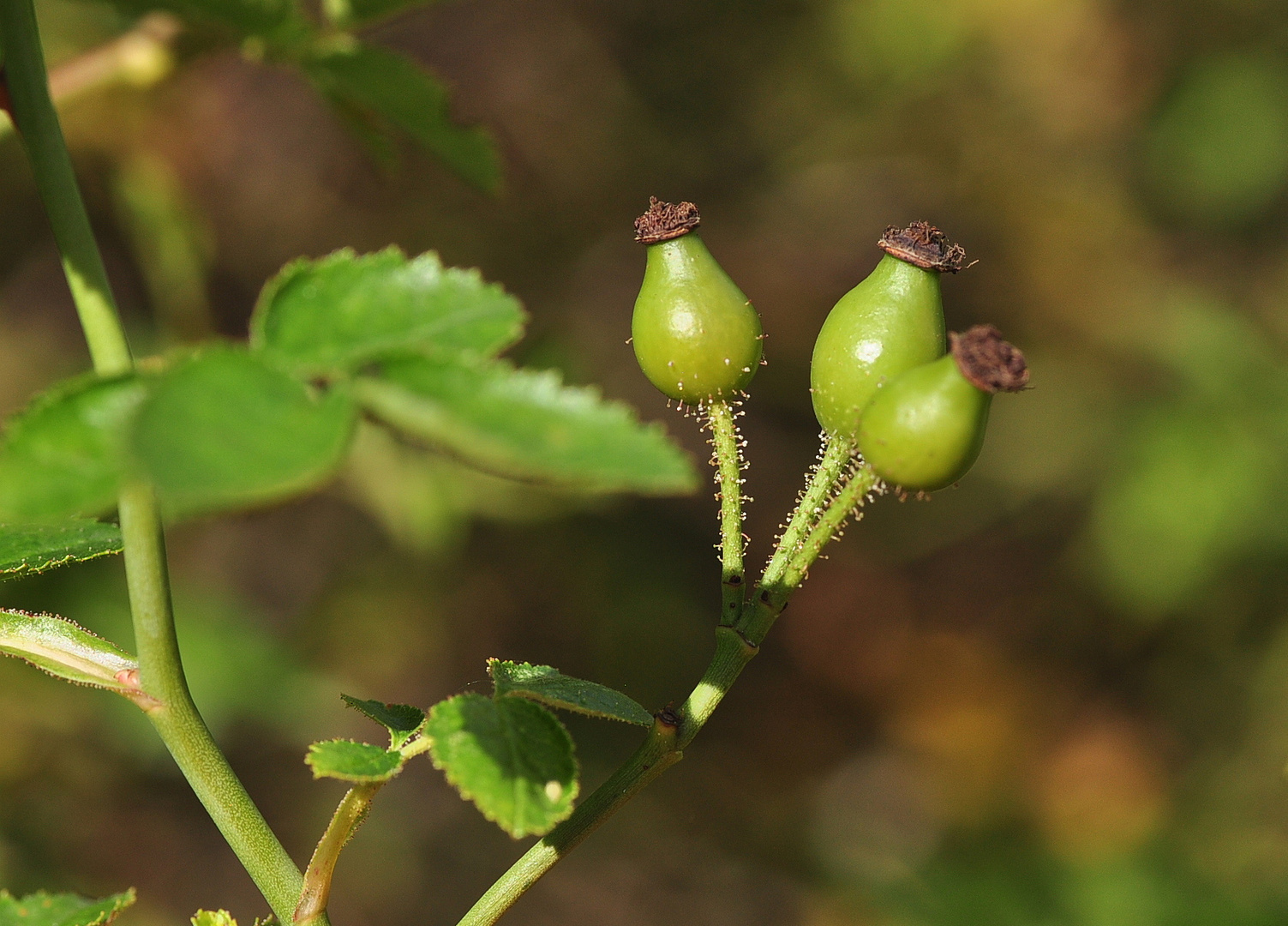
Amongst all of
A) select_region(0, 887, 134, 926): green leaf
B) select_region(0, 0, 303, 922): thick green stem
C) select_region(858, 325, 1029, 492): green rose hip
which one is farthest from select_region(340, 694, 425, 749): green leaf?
select_region(858, 325, 1029, 492): green rose hip

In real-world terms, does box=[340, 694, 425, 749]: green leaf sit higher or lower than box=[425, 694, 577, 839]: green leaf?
lower

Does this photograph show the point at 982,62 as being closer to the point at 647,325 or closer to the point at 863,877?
the point at 863,877

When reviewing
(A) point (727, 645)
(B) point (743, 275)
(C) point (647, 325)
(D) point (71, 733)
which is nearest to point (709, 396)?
(C) point (647, 325)

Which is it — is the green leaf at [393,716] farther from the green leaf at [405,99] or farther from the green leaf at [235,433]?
the green leaf at [405,99]

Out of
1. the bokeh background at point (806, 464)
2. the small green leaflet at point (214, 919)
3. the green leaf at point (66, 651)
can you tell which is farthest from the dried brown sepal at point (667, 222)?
the bokeh background at point (806, 464)

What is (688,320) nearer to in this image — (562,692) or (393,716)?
(562,692)

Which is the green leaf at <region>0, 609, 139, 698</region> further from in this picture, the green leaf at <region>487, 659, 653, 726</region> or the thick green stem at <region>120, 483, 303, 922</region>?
the green leaf at <region>487, 659, 653, 726</region>

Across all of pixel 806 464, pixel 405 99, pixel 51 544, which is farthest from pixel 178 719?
pixel 806 464
